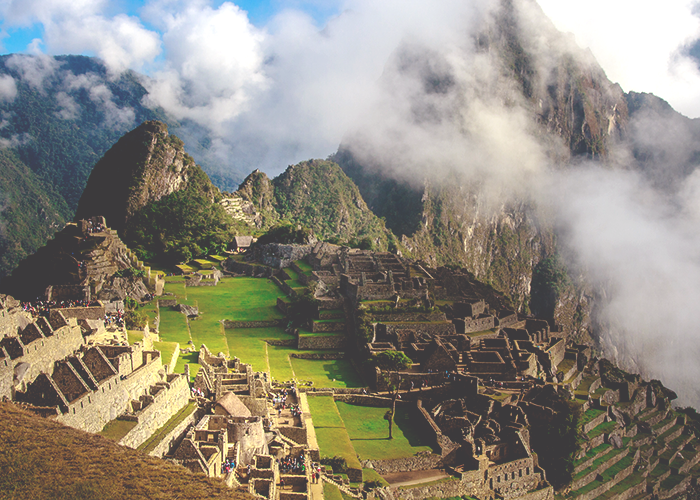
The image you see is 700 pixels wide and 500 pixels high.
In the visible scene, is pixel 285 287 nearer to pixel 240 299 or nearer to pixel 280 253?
pixel 240 299

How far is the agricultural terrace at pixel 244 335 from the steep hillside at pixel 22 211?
2047 cm

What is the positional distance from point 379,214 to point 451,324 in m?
126

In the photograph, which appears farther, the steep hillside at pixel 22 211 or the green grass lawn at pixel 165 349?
the steep hillside at pixel 22 211

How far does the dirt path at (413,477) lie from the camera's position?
25.0m

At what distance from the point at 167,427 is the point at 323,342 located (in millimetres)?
21777

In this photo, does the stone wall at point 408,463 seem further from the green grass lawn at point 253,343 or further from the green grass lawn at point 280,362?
the green grass lawn at point 253,343

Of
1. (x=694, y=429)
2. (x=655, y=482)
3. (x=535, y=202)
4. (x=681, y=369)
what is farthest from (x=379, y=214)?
(x=655, y=482)

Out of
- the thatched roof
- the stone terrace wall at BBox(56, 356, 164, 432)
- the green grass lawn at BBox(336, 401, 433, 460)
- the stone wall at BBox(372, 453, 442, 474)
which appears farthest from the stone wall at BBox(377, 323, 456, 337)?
the stone terrace wall at BBox(56, 356, 164, 432)

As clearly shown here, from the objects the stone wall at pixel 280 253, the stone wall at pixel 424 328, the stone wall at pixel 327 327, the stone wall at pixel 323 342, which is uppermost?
the stone wall at pixel 280 253

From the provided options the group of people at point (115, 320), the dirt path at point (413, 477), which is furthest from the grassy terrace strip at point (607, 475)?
the group of people at point (115, 320)

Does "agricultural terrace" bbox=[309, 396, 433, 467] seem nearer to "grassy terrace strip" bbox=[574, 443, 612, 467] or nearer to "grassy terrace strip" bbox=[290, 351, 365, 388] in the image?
"grassy terrace strip" bbox=[290, 351, 365, 388]

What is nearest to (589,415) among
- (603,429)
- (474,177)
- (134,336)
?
(603,429)

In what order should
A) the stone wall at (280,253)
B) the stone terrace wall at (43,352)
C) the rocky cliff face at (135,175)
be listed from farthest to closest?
the rocky cliff face at (135,175) → the stone wall at (280,253) → the stone terrace wall at (43,352)

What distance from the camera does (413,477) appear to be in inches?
1006
